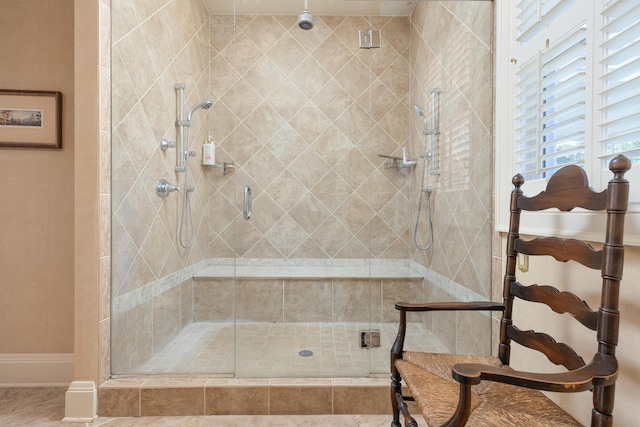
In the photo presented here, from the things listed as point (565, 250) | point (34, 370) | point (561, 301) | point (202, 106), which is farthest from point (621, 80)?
point (34, 370)

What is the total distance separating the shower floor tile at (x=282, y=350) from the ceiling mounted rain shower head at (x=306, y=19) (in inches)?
75.0

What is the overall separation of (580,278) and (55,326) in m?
2.62

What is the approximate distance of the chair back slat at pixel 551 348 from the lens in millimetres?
1021

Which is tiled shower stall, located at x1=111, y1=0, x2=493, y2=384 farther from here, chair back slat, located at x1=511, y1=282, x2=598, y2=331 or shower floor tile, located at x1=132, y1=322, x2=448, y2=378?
chair back slat, located at x1=511, y1=282, x2=598, y2=331

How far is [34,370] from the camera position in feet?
6.57

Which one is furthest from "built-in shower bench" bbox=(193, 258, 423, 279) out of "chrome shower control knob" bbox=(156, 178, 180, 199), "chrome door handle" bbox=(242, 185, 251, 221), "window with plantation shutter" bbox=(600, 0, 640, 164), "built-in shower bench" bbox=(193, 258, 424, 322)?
"window with plantation shutter" bbox=(600, 0, 640, 164)

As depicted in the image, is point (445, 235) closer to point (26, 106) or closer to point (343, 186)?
point (343, 186)

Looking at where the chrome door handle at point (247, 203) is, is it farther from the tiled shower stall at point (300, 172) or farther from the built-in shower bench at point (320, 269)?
the built-in shower bench at point (320, 269)

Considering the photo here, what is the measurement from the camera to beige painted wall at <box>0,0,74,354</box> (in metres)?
2.00

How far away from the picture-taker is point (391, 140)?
90.7 inches

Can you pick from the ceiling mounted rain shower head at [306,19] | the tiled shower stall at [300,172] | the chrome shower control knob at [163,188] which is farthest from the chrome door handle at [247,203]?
the ceiling mounted rain shower head at [306,19]

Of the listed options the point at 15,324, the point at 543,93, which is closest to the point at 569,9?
the point at 543,93

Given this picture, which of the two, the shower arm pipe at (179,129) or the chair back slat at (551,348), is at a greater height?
the shower arm pipe at (179,129)

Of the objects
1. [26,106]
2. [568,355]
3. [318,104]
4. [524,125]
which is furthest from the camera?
[318,104]
